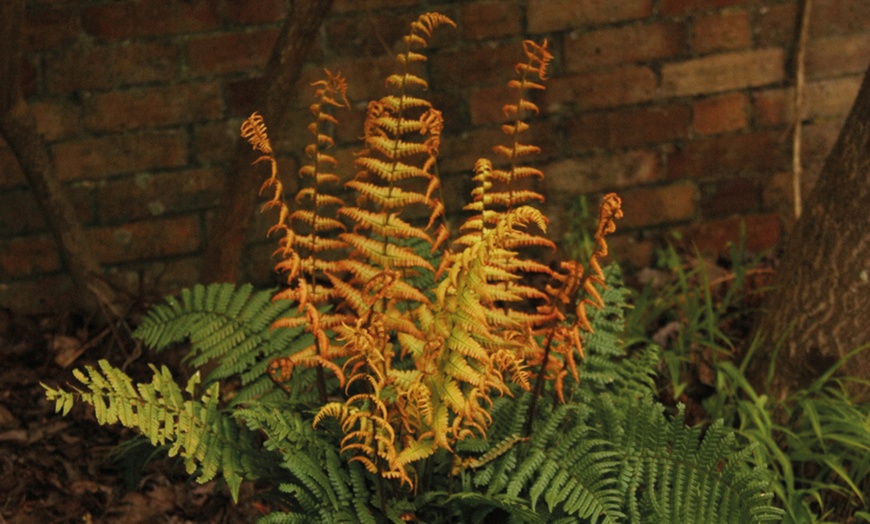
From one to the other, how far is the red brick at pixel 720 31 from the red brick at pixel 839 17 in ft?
0.60

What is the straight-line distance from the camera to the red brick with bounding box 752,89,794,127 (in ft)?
8.46

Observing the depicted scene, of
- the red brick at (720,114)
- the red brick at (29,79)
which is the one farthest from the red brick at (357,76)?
the red brick at (720,114)

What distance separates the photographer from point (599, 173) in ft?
8.38

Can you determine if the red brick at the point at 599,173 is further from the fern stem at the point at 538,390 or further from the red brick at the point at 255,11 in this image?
the fern stem at the point at 538,390

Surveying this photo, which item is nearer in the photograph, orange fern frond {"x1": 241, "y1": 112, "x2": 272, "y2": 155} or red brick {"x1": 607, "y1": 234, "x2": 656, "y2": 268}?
orange fern frond {"x1": 241, "y1": 112, "x2": 272, "y2": 155}

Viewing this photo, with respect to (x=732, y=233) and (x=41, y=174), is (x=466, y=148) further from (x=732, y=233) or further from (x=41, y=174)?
(x=41, y=174)

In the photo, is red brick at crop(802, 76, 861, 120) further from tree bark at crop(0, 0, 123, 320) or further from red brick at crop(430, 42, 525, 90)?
tree bark at crop(0, 0, 123, 320)

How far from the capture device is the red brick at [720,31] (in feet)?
8.21

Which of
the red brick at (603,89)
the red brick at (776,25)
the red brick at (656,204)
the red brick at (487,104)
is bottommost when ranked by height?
the red brick at (656,204)

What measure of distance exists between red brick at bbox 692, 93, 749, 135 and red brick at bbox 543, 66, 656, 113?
0.46 feet

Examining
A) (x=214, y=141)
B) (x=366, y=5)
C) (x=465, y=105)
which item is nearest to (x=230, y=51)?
(x=214, y=141)

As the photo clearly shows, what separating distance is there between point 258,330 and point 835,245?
3.67 feet

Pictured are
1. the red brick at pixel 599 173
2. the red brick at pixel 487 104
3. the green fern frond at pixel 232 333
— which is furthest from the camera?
the red brick at pixel 599 173

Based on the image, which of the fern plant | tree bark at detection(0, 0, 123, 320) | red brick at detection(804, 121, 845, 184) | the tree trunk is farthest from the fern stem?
red brick at detection(804, 121, 845, 184)
